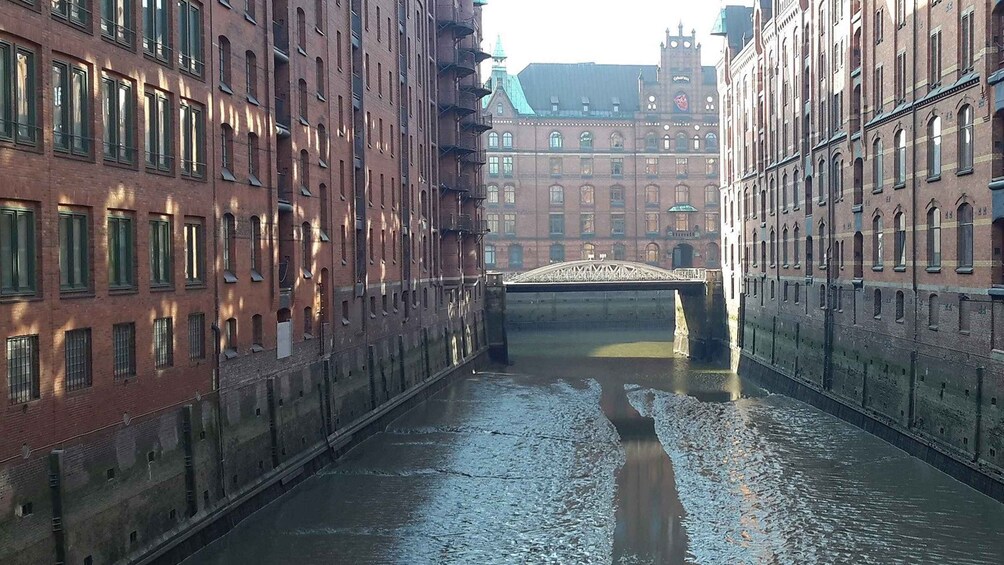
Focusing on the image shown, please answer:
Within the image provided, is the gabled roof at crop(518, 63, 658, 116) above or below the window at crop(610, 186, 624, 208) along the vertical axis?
above

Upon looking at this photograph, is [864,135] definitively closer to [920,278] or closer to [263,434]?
[920,278]

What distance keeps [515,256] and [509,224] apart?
297cm

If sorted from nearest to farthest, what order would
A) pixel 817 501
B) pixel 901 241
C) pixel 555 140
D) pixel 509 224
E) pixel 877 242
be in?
pixel 817 501, pixel 901 241, pixel 877 242, pixel 509 224, pixel 555 140

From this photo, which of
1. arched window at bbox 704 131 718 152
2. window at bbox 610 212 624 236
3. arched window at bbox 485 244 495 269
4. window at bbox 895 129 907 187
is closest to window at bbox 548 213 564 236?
window at bbox 610 212 624 236

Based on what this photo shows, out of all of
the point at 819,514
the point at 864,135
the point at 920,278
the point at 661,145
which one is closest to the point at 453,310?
the point at 864,135

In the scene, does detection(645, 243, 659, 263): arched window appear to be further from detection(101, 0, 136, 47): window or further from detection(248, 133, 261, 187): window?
detection(101, 0, 136, 47): window

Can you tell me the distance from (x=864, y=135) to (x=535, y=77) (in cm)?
6448

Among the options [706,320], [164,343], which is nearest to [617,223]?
[706,320]

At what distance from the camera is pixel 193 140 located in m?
23.7

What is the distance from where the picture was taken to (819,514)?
84.2 ft

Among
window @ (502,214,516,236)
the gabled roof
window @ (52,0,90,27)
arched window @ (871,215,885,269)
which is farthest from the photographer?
the gabled roof

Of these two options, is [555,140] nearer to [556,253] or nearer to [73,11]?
[556,253]

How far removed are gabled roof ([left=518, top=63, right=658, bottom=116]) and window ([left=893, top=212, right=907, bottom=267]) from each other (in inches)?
2558

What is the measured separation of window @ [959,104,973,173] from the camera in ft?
93.0
